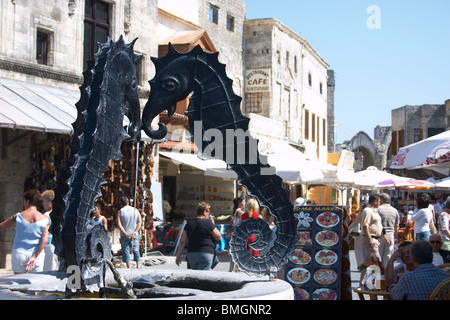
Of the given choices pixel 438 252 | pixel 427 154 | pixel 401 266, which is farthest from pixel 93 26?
pixel 401 266

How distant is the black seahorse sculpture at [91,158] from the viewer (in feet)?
19.7

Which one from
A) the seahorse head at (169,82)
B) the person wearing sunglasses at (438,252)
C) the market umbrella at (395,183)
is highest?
the seahorse head at (169,82)

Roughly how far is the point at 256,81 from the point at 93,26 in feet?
51.6

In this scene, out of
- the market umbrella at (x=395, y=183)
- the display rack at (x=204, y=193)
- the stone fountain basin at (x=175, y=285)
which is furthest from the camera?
the display rack at (x=204, y=193)

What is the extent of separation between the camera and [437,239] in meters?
8.93

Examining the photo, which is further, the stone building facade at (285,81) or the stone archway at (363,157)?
the stone archway at (363,157)

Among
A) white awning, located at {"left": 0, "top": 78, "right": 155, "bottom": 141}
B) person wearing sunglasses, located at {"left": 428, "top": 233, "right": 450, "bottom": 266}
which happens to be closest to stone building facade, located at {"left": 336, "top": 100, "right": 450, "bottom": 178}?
white awning, located at {"left": 0, "top": 78, "right": 155, "bottom": 141}

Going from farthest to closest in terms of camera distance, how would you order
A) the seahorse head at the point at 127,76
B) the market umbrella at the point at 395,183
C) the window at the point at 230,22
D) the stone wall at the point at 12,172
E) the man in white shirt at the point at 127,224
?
the window at the point at 230,22 → the market umbrella at the point at 395,183 → the stone wall at the point at 12,172 → the man in white shirt at the point at 127,224 → the seahorse head at the point at 127,76

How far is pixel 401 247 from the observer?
317 inches

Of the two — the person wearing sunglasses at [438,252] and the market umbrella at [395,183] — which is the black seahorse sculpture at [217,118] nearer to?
the person wearing sunglasses at [438,252]

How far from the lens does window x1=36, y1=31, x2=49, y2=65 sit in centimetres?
1555

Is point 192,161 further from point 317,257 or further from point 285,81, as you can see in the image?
point 285,81

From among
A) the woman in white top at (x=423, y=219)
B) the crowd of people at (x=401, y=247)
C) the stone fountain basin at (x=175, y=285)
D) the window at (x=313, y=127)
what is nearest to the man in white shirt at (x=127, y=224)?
the crowd of people at (x=401, y=247)

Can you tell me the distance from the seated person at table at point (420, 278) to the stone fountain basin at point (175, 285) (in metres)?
1.10
